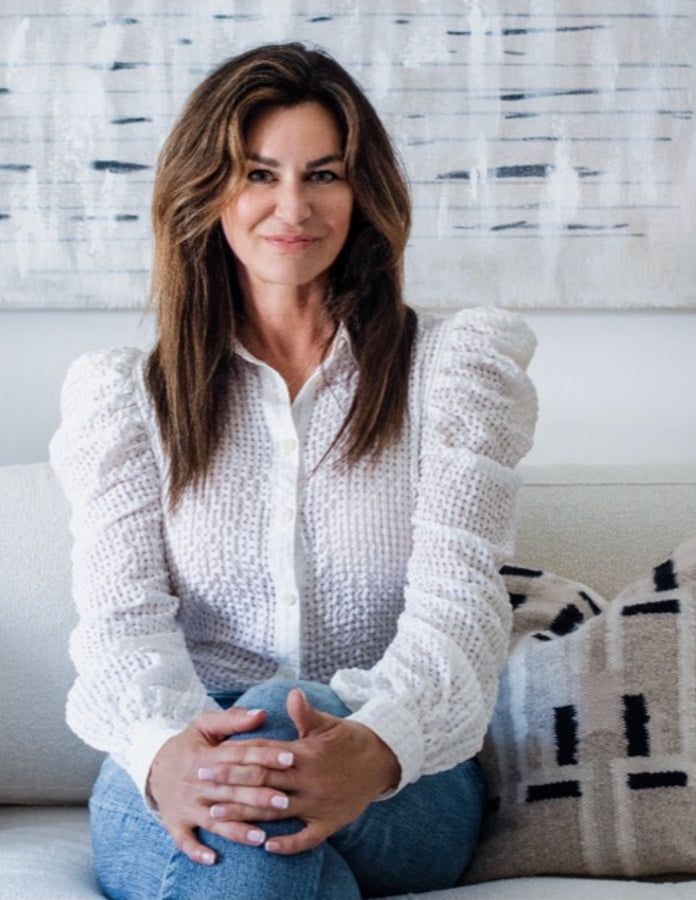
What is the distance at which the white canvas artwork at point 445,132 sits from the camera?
7.62ft

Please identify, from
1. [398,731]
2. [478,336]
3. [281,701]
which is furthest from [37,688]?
[478,336]

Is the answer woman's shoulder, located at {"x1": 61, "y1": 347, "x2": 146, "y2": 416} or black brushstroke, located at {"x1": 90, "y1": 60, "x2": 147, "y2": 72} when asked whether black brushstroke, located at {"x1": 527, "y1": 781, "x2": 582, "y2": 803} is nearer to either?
woman's shoulder, located at {"x1": 61, "y1": 347, "x2": 146, "y2": 416}

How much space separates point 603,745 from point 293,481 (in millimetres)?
455

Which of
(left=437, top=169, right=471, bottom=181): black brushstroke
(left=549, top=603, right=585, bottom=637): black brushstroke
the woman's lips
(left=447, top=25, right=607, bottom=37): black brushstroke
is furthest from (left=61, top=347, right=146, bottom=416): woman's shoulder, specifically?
(left=447, top=25, right=607, bottom=37): black brushstroke

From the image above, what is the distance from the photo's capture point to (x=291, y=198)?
1.65 m

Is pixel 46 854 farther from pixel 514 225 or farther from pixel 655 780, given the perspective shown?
pixel 514 225

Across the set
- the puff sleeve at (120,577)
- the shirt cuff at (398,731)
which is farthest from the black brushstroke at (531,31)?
the shirt cuff at (398,731)

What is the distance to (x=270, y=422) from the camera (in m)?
1.71

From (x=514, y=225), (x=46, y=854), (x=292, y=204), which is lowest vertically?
(x=46, y=854)

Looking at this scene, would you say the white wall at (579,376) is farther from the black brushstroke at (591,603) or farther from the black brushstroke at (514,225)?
the black brushstroke at (591,603)

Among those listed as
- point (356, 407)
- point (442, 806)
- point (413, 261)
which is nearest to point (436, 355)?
point (356, 407)

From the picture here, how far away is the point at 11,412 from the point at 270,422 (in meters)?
0.85

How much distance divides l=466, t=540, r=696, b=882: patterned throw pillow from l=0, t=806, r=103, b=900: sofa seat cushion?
17.0 inches

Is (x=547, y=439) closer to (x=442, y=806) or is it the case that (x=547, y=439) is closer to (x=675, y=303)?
(x=675, y=303)
